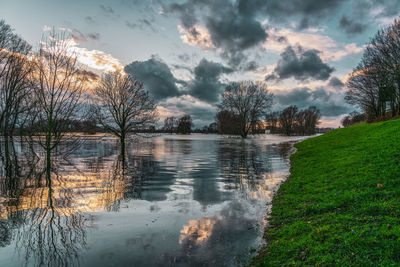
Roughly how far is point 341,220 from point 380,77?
47.6 metres

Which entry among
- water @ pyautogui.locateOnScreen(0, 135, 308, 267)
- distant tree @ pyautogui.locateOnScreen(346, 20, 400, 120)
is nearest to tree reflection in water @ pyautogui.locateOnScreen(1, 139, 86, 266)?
water @ pyautogui.locateOnScreen(0, 135, 308, 267)

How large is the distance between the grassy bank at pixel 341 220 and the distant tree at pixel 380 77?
37.2 meters

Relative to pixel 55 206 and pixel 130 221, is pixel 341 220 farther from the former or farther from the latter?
pixel 55 206

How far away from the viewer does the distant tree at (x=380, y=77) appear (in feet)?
117

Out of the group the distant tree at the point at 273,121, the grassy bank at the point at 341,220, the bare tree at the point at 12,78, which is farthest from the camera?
the distant tree at the point at 273,121

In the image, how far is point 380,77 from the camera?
39.7 metres

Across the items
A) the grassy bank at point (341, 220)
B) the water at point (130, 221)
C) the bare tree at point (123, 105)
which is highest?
the bare tree at point (123, 105)

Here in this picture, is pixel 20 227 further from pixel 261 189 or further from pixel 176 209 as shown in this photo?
pixel 261 189

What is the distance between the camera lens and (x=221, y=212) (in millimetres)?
8398

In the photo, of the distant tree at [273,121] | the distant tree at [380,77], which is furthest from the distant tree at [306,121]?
the distant tree at [380,77]

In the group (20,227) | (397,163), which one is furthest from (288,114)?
(20,227)

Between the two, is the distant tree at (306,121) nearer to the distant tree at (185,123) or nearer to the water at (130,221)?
the distant tree at (185,123)

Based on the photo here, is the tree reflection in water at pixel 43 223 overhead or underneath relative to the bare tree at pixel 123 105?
underneath

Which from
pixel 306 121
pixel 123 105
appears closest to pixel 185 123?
pixel 306 121
